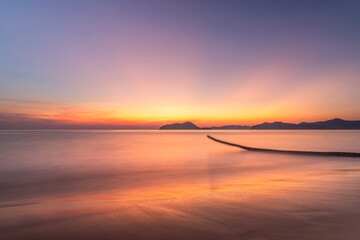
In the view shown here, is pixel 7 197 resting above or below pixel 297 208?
below

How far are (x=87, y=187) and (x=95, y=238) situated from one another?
613 centimetres

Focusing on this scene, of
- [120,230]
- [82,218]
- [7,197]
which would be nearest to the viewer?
[120,230]

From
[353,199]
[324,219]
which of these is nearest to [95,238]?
[324,219]

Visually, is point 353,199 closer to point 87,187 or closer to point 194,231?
point 194,231

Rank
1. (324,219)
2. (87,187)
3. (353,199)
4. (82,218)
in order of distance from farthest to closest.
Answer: (87,187), (353,199), (82,218), (324,219)

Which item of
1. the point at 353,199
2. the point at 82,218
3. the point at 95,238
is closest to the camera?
the point at 95,238

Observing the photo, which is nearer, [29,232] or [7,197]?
[29,232]

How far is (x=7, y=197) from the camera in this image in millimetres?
7113

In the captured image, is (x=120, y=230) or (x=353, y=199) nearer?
(x=120, y=230)

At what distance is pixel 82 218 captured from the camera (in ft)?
11.8

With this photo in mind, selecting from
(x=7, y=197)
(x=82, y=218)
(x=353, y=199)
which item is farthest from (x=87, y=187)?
(x=353, y=199)

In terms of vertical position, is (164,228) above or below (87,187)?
above

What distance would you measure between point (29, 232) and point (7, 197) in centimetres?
523

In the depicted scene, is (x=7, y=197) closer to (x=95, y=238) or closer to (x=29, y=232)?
(x=29, y=232)
